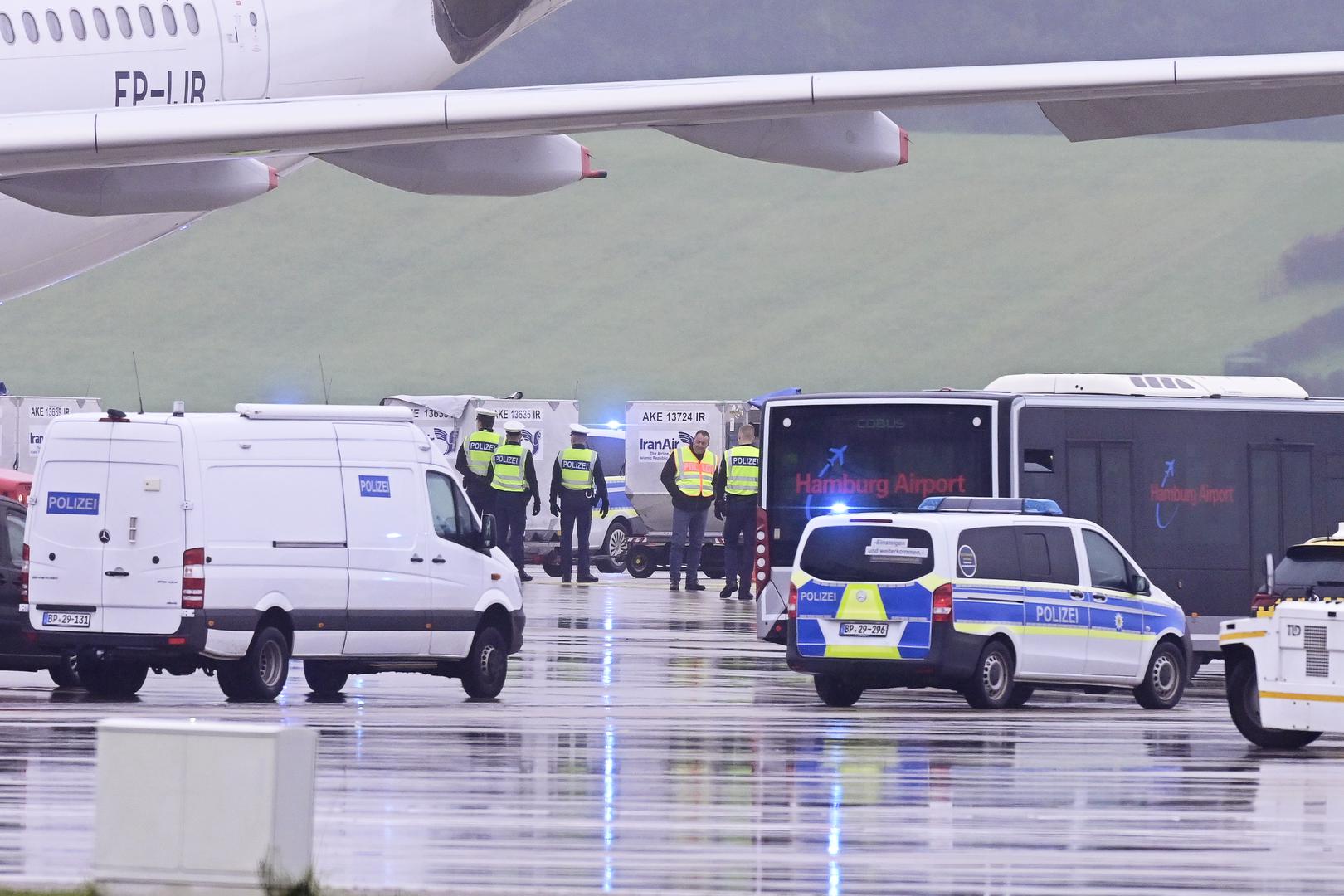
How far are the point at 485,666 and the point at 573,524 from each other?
17.5 meters

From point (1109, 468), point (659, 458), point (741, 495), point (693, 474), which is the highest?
point (659, 458)

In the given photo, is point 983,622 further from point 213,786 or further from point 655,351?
point 655,351

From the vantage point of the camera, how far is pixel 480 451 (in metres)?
33.8

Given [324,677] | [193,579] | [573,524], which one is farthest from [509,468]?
[193,579]

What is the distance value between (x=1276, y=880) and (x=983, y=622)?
9071mm

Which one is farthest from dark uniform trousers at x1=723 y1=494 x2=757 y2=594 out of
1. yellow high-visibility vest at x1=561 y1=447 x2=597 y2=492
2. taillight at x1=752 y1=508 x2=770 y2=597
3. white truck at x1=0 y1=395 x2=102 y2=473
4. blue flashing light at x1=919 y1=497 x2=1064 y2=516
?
white truck at x1=0 y1=395 x2=102 y2=473

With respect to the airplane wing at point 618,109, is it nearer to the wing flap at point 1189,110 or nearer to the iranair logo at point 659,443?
the wing flap at point 1189,110

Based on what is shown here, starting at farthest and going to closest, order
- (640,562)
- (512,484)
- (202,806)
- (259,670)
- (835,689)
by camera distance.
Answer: (640,562), (512,484), (835,689), (259,670), (202,806)

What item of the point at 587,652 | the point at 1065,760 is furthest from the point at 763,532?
the point at 1065,760

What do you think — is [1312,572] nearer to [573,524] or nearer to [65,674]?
[65,674]

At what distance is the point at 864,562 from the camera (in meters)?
19.2

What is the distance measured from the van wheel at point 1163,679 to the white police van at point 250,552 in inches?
207

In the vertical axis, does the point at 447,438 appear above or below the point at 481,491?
above

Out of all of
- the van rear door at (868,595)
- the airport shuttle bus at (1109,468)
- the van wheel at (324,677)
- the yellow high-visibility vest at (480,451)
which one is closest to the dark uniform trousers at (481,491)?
the yellow high-visibility vest at (480,451)
